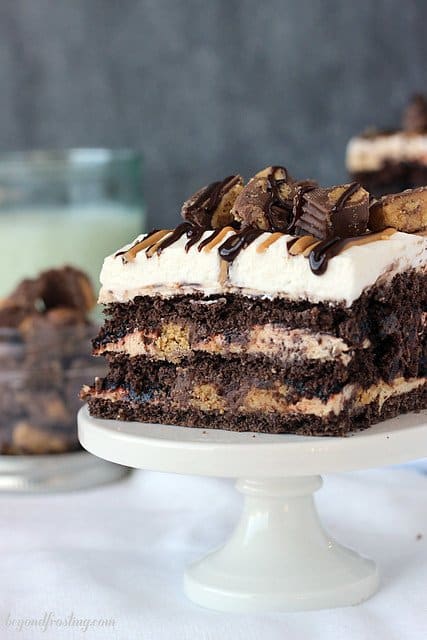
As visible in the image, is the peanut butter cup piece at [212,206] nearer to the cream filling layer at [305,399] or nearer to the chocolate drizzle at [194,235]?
the chocolate drizzle at [194,235]

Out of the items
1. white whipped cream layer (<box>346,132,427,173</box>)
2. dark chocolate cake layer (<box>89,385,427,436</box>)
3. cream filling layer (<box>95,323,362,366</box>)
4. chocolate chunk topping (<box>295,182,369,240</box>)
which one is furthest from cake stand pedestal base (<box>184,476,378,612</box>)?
white whipped cream layer (<box>346,132,427,173</box>)

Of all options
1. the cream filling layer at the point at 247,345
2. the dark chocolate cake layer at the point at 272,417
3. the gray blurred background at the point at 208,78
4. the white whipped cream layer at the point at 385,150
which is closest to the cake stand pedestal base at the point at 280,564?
the dark chocolate cake layer at the point at 272,417

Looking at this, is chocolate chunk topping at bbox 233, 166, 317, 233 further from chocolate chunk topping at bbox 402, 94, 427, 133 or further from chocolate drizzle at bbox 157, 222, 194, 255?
chocolate chunk topping at bbox 402, 94, 427, 133

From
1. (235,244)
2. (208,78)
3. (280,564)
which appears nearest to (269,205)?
(235,244)

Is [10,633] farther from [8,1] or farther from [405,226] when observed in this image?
[8,1]

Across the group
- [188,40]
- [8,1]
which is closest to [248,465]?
[188,40]

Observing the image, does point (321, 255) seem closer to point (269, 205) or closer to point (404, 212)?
point (269, 205)
